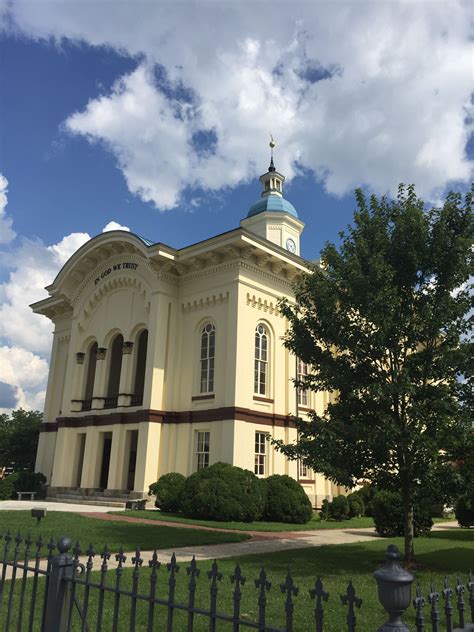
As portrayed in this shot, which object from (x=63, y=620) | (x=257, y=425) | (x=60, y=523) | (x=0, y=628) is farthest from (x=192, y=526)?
(x=63, y=620)

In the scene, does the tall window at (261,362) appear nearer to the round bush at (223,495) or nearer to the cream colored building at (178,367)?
the cream colored building at (178,367)

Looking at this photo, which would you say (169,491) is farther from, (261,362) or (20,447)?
(20,447)

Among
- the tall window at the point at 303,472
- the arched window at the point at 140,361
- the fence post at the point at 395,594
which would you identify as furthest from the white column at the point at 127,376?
the fence post at the point at 395,594

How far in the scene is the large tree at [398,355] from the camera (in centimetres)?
971

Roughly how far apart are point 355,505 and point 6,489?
16.0 meters

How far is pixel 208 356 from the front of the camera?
74.7ft

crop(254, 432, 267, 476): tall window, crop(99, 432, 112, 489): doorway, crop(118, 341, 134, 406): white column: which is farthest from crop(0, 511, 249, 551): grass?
crop(99, 432, 112, 489): doorway

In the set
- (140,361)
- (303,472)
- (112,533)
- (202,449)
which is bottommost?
(112,533)

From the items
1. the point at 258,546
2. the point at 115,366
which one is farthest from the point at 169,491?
the point at 115,366

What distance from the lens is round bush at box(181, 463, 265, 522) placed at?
16.9 metres

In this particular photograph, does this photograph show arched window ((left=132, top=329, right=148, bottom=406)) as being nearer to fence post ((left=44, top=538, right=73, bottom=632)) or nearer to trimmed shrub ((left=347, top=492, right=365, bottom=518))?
trimmed shrub ((left=347, top=492, right=365, bottom=518))

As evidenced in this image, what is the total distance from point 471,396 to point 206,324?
14432 millimetres

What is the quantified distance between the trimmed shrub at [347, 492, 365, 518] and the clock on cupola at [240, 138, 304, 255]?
14.1 metres

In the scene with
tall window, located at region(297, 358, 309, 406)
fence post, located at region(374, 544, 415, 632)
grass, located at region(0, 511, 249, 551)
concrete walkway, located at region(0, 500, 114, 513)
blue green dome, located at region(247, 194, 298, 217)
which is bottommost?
grass, located at region(0, 511, 249, 551)
